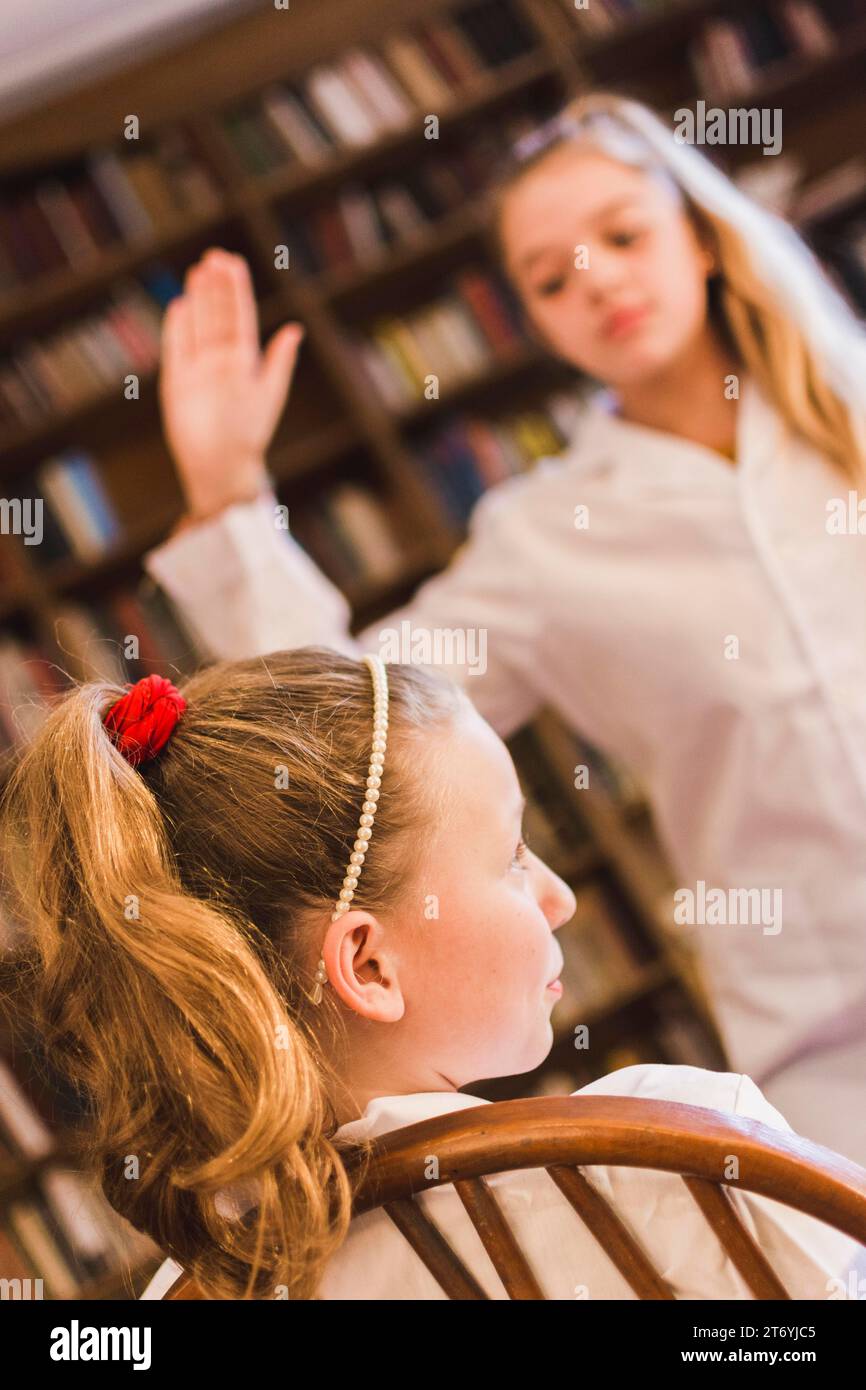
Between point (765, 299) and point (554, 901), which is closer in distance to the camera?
point (554, 901)

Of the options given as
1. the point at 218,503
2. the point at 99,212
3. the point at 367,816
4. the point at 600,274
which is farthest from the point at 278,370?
the point at 99,212

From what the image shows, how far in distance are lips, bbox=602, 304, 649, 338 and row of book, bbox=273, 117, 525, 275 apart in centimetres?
Result: 148

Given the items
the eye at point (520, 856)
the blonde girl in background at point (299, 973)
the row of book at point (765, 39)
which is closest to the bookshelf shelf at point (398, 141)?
the row of book at point (765, 39)

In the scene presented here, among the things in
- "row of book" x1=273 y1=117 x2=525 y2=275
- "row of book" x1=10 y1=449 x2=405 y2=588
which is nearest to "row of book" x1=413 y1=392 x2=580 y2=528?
"row of book" x1=10 y1=449 x2=405 y2=588

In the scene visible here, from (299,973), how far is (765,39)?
2.67 m

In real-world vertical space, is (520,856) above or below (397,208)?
below

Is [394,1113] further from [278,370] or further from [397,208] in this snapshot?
[397,208]

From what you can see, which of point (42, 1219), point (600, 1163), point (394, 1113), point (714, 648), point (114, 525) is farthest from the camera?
point (114, 525)

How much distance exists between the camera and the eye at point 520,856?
2.83 feet

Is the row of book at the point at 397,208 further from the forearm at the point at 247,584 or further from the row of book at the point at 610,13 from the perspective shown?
the forearm at the point at 247,584

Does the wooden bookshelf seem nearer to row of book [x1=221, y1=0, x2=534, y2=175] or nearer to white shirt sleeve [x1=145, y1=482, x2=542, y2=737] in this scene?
row of book [x1=221, y1=0, x2=534, y2=175]

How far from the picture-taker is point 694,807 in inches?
51.5

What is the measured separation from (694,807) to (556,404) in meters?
1.58

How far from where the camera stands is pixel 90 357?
264 cm
